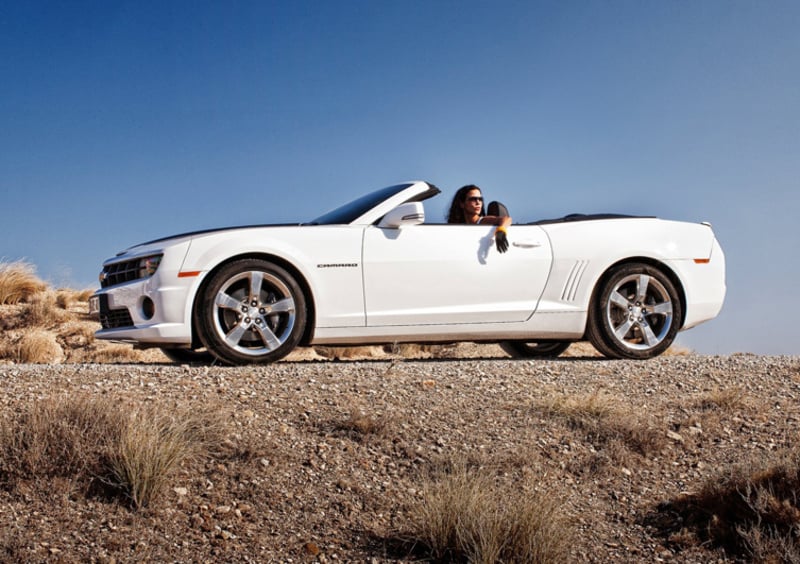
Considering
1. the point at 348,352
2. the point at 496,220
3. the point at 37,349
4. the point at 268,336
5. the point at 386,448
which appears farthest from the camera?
the point at 348,352

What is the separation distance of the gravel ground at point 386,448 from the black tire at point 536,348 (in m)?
1.71

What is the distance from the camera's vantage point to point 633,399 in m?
6.98

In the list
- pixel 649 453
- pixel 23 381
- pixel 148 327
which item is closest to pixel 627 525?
pixel 649 453

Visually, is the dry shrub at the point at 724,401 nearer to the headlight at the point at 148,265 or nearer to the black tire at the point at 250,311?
the black tire at the point at 250,311

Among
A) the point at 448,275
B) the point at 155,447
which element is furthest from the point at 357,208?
the point at 155,447

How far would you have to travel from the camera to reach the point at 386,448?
5.84 m

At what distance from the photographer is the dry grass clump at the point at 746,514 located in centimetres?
512

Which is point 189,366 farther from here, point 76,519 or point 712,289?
point 712,289

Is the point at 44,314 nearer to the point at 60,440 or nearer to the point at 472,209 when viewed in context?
the point at 472,209

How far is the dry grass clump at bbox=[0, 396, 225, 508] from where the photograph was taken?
17.3 ft

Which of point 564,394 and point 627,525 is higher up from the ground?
point 564,394

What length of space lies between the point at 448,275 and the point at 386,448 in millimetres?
2000

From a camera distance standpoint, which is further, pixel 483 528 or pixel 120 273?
pixel 120 273

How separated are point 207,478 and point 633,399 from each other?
143 inches
